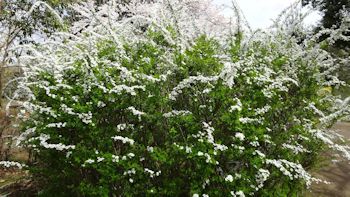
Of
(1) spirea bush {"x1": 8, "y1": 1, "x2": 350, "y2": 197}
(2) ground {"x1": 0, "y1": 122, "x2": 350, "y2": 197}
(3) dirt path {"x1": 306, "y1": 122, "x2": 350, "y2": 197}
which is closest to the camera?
(1) spirea bush {"x1": 8, "y1": 1, "x2": 350, "y2": 197}

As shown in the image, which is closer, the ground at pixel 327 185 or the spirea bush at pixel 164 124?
the spirea bush at pixel 164 124

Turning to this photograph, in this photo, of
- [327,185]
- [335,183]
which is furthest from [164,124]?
[335,183]

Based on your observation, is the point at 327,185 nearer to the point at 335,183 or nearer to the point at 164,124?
the point at 335,183

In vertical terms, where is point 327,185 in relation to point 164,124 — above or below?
below

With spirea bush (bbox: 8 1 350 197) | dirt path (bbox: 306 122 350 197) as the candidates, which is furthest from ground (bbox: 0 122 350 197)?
spirea bush (bbox: 8 1 350 197)

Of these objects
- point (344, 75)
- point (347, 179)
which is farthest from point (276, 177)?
A: point (344, 75)

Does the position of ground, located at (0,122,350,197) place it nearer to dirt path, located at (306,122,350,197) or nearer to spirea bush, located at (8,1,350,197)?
dirt path, located at (306,122,350,197)

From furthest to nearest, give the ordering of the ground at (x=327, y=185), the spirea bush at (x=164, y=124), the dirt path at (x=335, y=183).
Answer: the dirt path at (x=335, y=183) → the ground at (x=327, y=185) → the spirea bush at (x=164, y=124)

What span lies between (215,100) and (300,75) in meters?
1.60

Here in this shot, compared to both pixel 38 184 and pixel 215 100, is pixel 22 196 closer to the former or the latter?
pixel 38 184

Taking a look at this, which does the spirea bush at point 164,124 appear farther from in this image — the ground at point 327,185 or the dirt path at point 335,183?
the dirt path at point 335,183

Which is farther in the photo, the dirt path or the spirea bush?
the dirt path

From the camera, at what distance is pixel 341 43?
2012 centimetres

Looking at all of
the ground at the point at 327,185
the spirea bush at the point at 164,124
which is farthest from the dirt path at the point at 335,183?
the spirea bush at the point at 164,124
